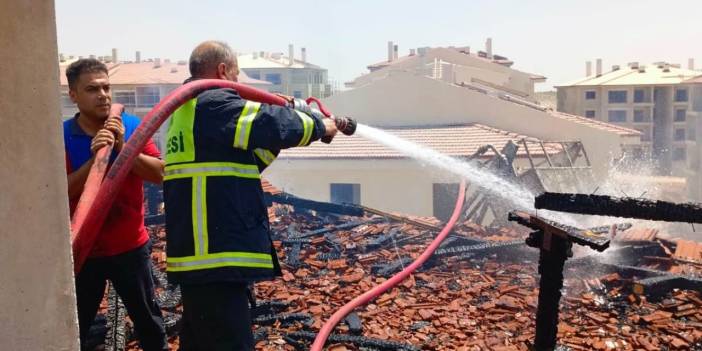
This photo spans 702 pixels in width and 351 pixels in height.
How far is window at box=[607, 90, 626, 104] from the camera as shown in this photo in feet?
185

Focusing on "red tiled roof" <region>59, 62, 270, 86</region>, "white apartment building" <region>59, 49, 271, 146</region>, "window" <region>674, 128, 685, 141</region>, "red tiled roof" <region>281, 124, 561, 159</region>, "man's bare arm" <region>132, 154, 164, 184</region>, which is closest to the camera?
"man's bare arm" <region>132, 154, 164, 184</region>

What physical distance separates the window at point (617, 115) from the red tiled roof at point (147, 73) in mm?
34450

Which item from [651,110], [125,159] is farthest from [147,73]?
→ [125,159]

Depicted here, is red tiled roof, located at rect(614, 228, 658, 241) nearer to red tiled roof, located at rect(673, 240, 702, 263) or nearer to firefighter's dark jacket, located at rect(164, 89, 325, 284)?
red tiled roof, located at rect(673, 240, 702, 263)

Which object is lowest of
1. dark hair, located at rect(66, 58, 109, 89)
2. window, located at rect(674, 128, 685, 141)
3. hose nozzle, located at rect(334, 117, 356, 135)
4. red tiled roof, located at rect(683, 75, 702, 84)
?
window, located at rect(674, 128, 685, 141)

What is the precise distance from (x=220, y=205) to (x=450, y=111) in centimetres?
2377

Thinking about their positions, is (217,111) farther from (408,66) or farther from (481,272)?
(408,66)

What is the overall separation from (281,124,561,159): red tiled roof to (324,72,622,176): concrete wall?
0.97 metres

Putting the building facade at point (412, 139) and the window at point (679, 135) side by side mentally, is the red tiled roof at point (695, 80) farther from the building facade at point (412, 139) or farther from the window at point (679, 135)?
the building facade at point (412, 139)

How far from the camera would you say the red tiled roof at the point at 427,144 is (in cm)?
2228

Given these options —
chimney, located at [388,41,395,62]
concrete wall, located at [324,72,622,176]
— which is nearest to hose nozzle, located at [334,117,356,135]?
concrete wall, located at [324,72,622,176]

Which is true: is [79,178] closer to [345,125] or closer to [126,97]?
[345,125]

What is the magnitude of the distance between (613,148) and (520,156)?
7076mm

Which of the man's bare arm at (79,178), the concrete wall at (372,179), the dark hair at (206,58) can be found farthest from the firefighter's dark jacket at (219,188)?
the concrete wall at (372,179)
